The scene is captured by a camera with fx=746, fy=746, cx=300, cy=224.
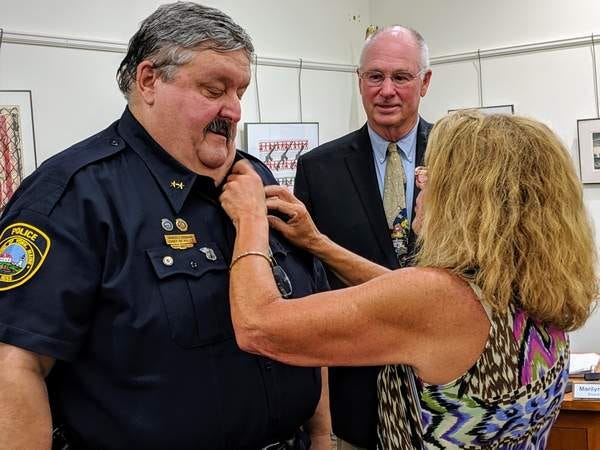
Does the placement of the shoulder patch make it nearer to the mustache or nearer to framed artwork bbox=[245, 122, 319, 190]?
the mustache

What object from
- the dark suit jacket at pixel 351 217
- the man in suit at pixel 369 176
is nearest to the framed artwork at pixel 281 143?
the man in suit at pixel 369 176

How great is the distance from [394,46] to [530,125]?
1054 mm

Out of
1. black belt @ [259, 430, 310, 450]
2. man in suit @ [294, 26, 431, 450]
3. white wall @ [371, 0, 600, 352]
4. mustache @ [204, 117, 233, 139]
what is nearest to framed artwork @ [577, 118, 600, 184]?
white wall @ [371, 0, 600, 352]

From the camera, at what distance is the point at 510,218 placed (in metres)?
1.36

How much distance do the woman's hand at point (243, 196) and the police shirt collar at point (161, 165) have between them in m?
0.08

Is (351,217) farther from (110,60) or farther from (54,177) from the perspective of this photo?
(110,60)

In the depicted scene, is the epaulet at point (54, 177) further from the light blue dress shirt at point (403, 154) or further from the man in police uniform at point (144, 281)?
the light blue dress shirt at point (403, 154)

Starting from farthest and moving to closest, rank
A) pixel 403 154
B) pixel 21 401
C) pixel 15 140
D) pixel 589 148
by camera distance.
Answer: pixel 589 148
pixel 15 140
pixel 403 154
pixel 21 401

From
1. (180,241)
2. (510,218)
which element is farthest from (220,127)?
(510,218)

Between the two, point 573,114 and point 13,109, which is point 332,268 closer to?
point 13,109

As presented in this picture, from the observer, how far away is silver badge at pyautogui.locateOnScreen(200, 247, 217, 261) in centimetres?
150

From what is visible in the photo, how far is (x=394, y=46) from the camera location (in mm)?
2385

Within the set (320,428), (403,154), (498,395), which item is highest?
(403,154)

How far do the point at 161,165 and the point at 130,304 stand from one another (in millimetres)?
309
